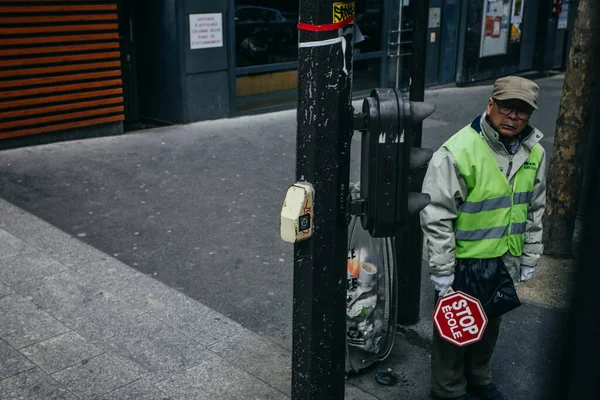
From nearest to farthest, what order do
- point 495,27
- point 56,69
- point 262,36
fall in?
1. point 56,69
2. point 262,36
3. point 495,27

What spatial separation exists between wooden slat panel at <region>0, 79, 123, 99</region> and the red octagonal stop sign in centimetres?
749

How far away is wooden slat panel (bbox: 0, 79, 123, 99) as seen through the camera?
30.6 ft

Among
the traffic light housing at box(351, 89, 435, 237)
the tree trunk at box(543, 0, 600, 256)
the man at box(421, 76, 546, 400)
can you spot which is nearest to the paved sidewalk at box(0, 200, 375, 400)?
the man at box(421, 76, 546, 400)

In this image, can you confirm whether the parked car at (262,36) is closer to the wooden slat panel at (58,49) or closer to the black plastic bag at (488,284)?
the wooden slat panel at (58,49)

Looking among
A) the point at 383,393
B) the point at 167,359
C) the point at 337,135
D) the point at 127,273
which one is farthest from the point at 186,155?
the point at 337,135

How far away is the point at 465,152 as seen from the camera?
3.61 metres

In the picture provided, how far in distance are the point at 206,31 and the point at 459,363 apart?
8.27 metres

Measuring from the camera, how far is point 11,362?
4379 millimetres

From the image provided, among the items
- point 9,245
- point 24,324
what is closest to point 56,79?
point 9,245

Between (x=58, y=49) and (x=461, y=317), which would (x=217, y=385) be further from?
(x=58, y=49)

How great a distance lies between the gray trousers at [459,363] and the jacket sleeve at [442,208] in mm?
534

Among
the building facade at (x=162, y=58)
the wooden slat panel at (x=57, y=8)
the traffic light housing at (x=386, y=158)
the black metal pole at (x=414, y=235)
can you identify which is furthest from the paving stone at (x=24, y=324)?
the wooden slat panel at (x=57, y=8)

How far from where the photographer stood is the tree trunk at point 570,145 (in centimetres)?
588

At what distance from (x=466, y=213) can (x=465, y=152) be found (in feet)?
1.06
